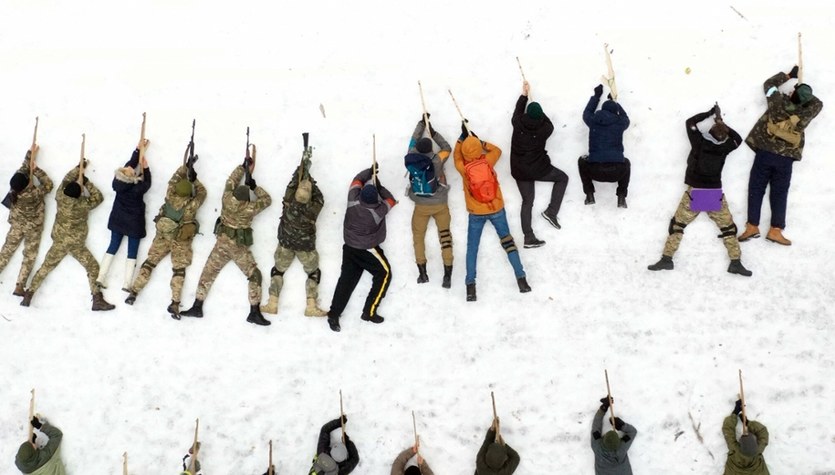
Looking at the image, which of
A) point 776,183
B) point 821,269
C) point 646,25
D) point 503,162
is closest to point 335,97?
point 503,162

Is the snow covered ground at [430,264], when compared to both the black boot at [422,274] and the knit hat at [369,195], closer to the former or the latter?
the black boot at [422,274]

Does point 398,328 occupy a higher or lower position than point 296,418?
higher

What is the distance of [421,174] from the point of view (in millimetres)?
8078

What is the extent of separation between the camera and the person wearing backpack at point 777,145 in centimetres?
788

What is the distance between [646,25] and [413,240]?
4038 mm

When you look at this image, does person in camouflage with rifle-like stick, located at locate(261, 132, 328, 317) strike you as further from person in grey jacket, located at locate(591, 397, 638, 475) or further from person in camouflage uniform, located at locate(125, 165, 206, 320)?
person in grey jacket, located at locate(591, 397, 638, 475)

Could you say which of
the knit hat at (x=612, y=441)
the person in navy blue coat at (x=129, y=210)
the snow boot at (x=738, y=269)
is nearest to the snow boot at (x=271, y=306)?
the person in navy blue coat at (x=129, y=210)

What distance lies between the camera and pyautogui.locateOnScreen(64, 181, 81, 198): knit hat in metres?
8.47

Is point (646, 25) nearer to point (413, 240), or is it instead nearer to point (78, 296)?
point (413, 240)

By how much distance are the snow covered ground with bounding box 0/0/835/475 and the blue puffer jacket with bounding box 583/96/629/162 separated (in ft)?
1.24

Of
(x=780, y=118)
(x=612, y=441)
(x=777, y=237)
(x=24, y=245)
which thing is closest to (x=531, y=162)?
(x=780, y=118)

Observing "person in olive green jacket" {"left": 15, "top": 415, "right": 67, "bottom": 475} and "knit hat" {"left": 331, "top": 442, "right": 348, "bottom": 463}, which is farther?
"person in olive green jacket" {"left": 15, "top": 415, "right": 67, "bottom": 475}

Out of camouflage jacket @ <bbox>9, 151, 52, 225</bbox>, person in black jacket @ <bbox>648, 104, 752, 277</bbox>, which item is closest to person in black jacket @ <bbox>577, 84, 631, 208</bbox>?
person in black jacket @ <bbox>648, 104, 752, 277</bbox>

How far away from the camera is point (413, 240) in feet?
28.3
